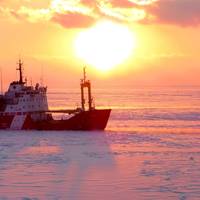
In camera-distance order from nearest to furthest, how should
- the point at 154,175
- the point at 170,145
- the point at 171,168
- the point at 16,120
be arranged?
the point at 154,175 < the point at 171,168 < the point at 170,145 < the point at 16,120

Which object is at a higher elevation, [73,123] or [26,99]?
[26,99]

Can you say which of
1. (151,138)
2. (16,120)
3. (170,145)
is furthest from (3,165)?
(16,120)

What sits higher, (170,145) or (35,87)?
(35,87)

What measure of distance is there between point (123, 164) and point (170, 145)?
25.0 ft

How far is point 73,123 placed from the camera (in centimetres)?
4088

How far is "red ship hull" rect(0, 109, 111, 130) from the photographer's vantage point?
40812mm

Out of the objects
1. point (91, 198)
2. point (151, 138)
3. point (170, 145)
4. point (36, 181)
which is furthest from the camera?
point (151, 138)

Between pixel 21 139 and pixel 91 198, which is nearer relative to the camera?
pixel 91 198

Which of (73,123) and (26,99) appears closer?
(73,123)

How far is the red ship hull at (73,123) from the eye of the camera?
40.8 meters

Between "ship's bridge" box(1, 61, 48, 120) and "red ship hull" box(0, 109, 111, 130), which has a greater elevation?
"ship's bridge" box(1, 61, 48, 120)

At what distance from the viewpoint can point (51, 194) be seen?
52.0 ft

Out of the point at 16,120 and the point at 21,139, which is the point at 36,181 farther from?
the point at 16,120

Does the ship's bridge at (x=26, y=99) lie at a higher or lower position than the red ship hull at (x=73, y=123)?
higher
